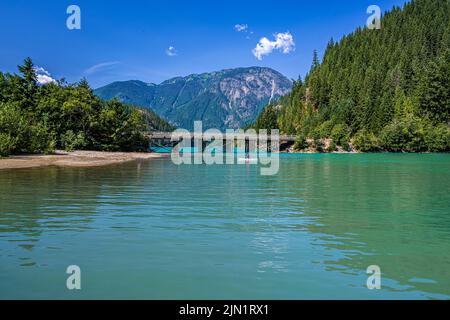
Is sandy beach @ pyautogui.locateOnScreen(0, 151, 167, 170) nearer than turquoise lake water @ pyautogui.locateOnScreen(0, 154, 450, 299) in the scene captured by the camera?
No

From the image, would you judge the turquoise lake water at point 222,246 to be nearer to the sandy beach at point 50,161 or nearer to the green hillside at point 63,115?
the sandy beach at point 50,161

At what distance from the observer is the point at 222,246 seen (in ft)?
49.2

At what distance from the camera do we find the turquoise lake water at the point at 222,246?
34.7 ft

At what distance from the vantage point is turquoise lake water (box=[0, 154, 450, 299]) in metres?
10.6

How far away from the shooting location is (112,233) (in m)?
17.1

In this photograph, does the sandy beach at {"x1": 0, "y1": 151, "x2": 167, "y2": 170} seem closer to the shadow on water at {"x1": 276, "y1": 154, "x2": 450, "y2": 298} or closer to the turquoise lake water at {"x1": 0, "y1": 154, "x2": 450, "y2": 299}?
the turquoise lake water at {"x1": 0, "y1": 154, "x2": 450, "y2": 299}

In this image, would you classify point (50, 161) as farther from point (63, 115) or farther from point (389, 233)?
point (389, 233)

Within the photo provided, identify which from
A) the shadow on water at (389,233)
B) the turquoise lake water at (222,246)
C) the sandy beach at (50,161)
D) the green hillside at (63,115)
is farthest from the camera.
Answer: the green hillside at (63,115)

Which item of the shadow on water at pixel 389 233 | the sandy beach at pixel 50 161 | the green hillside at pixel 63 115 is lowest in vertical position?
the shadow on water at pixel 389 233

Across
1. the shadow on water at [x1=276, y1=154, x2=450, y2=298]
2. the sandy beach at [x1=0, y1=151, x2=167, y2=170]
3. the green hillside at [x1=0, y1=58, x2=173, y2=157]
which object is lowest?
the shadow on water at [x1=276, y1=154, x2=450, y2=298]

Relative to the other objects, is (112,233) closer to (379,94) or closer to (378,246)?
(378,246)

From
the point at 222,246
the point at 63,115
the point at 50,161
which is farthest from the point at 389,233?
the point at 63,115

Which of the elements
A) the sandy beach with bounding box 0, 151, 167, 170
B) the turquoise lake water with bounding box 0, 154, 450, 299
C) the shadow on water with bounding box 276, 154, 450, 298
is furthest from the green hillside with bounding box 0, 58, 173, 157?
the shadow on water with bounding box 276, 154, 450, 298

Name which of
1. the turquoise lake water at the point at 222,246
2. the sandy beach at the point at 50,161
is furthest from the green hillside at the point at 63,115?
the turquoise lake water at the point at 222,246
